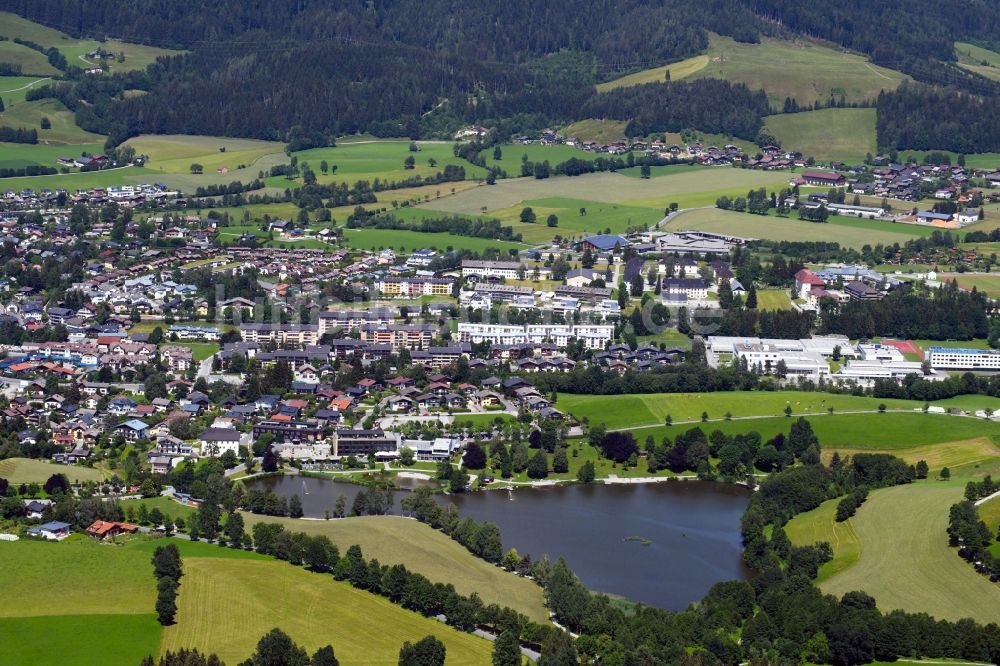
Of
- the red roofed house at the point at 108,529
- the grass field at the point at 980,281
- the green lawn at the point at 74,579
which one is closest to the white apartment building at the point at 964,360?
the grass field at the point at 980,281

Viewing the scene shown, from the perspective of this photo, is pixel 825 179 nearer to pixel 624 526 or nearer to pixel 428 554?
pixel 624 526

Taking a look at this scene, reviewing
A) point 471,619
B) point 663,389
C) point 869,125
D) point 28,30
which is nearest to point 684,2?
point 869,125

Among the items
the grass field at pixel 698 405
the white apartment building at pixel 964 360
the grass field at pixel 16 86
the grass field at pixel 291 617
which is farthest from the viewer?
the grass field at pixel 16 86

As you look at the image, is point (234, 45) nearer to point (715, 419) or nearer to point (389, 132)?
point (389, 132)

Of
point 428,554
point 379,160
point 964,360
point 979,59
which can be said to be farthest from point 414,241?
point 979,59

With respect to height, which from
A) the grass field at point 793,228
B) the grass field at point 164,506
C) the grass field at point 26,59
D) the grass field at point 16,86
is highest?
the grass field at point 26,59

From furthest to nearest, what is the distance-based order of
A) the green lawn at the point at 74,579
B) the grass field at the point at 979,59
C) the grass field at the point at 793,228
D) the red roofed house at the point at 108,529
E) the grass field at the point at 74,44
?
the grass field at the point at 979,59, the grass field at the point at 74,44, the grass field at the point at 793,228, the red roofed house at the point at 108,529, the green lawn at the point at 74,579

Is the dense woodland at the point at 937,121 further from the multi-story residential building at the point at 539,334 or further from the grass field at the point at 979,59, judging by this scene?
the multi-story residential building at the point at 539,334
